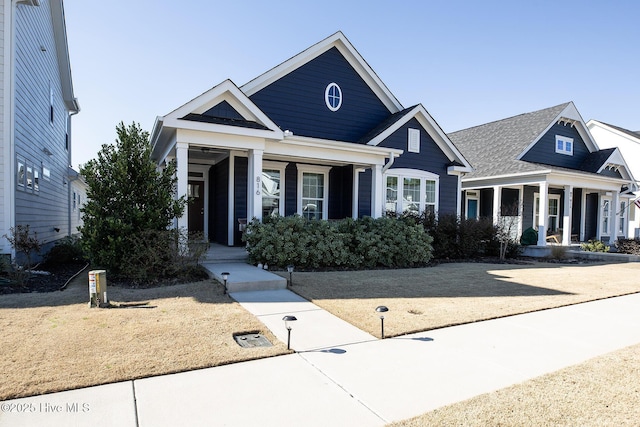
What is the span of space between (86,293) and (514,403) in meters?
6.73

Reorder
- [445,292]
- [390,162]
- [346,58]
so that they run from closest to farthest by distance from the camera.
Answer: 1. [445,292]
2. [390,162]
3. [346,58]

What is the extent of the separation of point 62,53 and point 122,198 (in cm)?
1099

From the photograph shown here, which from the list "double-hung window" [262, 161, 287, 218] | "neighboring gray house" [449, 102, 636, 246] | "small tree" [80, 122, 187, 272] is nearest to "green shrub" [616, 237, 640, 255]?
"neighboring gray house" [449, 102, 636, 246]

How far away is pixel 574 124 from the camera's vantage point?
1997 cm

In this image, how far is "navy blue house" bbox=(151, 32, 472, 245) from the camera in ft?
38.2

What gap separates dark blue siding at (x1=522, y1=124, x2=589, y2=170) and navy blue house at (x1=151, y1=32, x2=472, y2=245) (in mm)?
6184

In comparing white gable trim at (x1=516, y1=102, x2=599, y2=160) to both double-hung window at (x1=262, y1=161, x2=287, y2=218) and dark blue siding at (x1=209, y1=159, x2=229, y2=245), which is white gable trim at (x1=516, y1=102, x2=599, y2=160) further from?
dark blue siding at (x1=209, y1=159, x2=229, y2=245)

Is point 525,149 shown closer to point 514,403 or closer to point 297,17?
point 297,17

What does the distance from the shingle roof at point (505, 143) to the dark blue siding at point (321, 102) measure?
711cm

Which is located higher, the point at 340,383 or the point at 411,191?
the point at 411,191

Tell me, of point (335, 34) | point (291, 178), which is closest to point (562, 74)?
point (335, 34)

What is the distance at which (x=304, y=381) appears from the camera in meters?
3.41

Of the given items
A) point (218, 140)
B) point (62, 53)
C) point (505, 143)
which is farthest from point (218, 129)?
point (505, 143)

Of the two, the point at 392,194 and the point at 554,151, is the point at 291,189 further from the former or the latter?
the point at 554,151
